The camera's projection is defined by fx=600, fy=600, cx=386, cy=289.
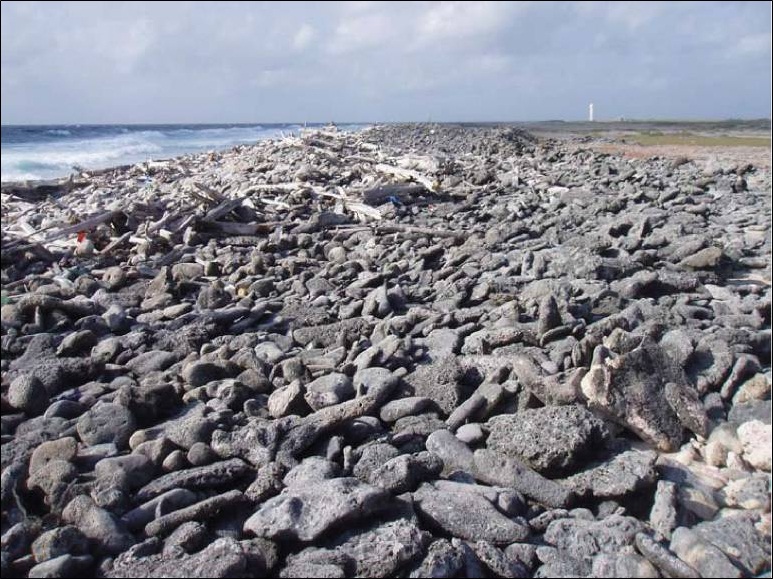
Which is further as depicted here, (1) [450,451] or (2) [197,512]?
(1) [450,451]

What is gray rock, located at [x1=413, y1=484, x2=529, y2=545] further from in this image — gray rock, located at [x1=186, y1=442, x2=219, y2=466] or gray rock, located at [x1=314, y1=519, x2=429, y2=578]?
gray rock, located at [x1=186, y1=442, x2=219, y2=466]

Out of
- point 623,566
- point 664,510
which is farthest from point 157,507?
point 664,510

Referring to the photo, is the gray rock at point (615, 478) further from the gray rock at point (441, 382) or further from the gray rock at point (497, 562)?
the gray rock at point (441, 382)

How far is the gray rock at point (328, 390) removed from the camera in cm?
368

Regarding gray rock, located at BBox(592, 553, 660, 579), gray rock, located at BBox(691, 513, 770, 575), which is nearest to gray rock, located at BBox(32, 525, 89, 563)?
gray rock, located at BBox(592, 553, 660, 579)

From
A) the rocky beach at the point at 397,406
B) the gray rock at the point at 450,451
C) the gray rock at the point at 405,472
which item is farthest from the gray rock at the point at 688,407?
the gray rock at the point at 405,472

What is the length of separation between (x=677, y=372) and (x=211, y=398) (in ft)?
9.23

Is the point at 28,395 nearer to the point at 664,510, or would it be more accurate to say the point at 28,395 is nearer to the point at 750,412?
the point at 664,510

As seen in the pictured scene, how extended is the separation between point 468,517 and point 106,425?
6.73 ft

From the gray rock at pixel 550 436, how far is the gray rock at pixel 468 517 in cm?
44

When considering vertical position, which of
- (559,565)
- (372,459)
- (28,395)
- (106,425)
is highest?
(28,395)

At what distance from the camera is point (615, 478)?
2.84m

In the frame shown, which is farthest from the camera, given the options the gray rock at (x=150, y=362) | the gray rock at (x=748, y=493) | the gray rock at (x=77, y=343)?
the gray rock at (x=77, y=343)

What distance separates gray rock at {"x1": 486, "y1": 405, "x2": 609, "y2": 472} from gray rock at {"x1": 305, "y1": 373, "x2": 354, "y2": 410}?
3.29ft
